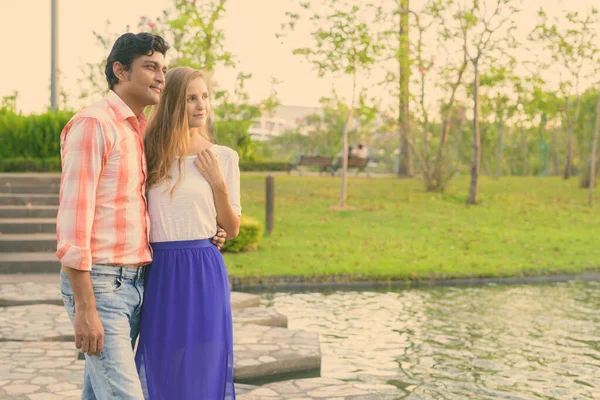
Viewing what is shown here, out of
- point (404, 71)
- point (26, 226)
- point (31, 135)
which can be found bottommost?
point (26, 226)

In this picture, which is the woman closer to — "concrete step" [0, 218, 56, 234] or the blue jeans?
the blue jeans

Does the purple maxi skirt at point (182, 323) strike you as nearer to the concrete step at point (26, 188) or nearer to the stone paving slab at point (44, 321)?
the stone paving slab at point (44, 321)

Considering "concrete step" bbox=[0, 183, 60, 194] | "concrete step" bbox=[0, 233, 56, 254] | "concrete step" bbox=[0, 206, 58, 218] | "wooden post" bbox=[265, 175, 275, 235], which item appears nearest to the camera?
"concrete step" bbox=[0, 233, 56, 254]

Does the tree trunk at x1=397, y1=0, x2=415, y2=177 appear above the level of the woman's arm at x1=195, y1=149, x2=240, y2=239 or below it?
above

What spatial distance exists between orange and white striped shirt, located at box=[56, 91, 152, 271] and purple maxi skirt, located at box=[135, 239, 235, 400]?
0.13 m

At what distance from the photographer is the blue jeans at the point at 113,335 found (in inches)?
122

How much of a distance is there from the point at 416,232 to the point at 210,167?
537 inches

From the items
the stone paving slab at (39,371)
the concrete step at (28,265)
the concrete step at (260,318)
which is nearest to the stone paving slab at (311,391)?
the stone paving slab at (39,371)

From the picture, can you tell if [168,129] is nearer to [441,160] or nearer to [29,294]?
[29,294]

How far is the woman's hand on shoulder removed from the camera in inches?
134

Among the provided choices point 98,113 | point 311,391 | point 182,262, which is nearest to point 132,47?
point 98,113

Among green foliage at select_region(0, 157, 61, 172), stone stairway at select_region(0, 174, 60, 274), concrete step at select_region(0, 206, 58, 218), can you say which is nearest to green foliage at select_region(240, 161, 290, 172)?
green foliage at select_region(0, 157, 61, 172)

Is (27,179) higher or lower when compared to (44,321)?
higher

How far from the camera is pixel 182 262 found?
3355 mm
